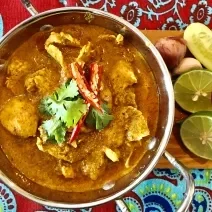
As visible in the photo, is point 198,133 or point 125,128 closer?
point 125,128

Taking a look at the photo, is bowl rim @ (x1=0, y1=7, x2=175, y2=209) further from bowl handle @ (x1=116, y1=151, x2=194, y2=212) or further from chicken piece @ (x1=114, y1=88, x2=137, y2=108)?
chicken piece @ (x1=114, y1=88, x2=137, y2=108)

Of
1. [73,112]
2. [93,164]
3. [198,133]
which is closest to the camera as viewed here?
[73,112]

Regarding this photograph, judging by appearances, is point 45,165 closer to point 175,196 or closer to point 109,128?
point 109,128

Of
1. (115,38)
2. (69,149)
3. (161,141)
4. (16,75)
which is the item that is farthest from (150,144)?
(16,75)

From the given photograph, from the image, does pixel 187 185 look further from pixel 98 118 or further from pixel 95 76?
pixel 95 76

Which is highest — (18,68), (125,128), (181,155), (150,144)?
(18,68)

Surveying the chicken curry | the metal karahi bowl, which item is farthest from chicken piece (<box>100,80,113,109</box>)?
the metal karahi bowl
